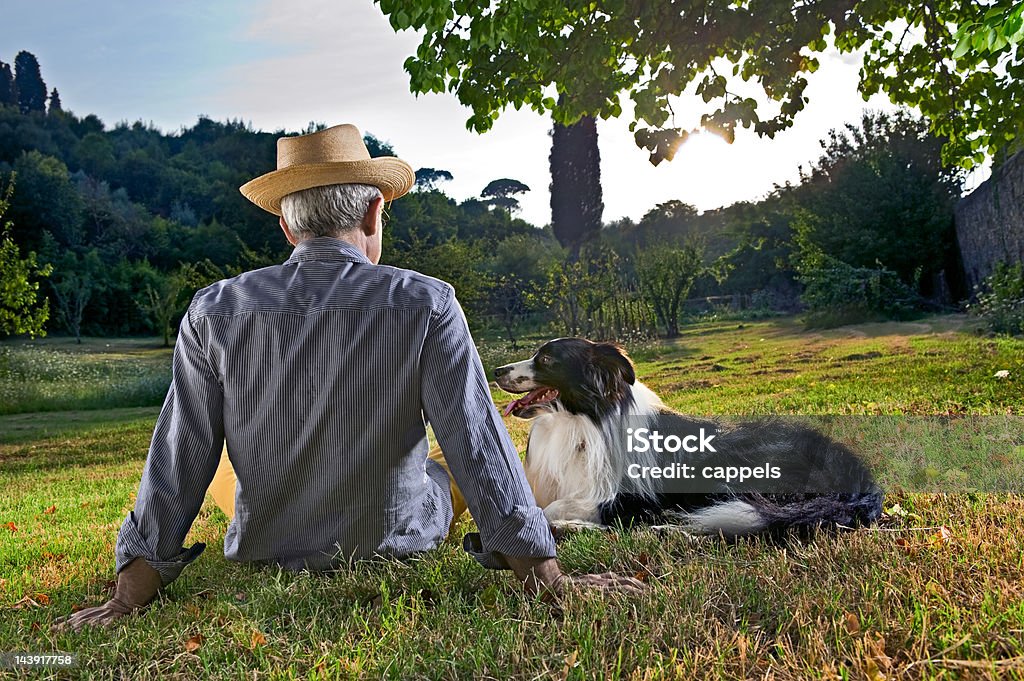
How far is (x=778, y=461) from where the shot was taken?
2699 mm

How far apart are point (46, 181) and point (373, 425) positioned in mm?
5479

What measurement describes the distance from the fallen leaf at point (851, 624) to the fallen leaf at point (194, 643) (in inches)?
51.0

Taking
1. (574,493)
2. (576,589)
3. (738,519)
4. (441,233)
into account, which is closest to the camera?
(576,589)

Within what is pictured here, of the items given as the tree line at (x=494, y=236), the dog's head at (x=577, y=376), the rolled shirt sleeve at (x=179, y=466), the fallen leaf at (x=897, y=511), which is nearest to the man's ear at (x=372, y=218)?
the rolled shirt sleeve at (x=179, y=466)

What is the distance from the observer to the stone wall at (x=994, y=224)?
3947mm

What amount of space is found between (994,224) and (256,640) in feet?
12.9

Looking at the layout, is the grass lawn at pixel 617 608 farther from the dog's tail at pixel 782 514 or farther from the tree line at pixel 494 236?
the tree line at pixel 494 236

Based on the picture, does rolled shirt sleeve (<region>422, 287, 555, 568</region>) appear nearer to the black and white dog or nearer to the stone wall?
the black and white dog

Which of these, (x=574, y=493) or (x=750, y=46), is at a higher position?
(x=750, y=46)

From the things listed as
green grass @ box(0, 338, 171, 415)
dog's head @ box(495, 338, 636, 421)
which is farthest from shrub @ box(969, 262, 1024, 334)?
green grass @ box(0, 338, 171, 415)

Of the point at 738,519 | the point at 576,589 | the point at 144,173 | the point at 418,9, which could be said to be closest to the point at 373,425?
the point at 576,589

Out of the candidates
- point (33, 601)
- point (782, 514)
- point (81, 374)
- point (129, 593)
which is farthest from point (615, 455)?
point (81, 374)

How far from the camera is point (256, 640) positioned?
1.64 metres

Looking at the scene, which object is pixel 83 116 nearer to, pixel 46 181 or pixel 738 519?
pixel 46 181
